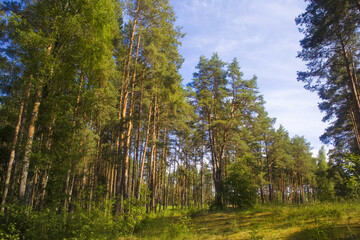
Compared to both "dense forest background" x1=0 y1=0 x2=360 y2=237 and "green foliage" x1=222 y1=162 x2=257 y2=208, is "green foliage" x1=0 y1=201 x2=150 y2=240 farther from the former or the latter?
"green foliage" x1=222 y1=162 x2=257 y2=208

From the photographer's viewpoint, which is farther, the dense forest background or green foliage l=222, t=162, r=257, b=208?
green foliage l=222, t=162, r=257, b=208

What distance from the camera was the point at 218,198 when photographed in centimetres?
1814

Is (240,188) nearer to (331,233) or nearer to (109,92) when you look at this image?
(331,233)

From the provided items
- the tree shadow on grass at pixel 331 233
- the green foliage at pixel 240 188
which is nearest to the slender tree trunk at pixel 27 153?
the tree shadow on grass at pixel 331 233

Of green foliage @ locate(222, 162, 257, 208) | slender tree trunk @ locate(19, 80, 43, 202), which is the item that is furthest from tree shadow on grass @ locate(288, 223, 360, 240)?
slender tree trunk @ locate(19, 80, 43, 202)

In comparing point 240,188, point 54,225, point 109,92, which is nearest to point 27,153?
point 54,225

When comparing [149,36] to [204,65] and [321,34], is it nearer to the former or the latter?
[204,65]

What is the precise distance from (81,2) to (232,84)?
48.7 feet

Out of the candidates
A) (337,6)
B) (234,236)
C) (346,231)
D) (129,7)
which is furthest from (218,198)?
(129,7)

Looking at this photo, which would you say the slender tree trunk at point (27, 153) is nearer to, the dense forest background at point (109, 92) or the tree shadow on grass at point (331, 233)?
the dense forest background at point (109, 92)

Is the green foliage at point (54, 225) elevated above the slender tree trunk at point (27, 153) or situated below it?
below

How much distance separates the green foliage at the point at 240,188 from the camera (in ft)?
47.8

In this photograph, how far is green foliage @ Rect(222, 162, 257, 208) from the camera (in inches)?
574

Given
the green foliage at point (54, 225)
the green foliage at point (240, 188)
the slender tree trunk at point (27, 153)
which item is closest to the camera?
the green foliage at point (54, 225)
